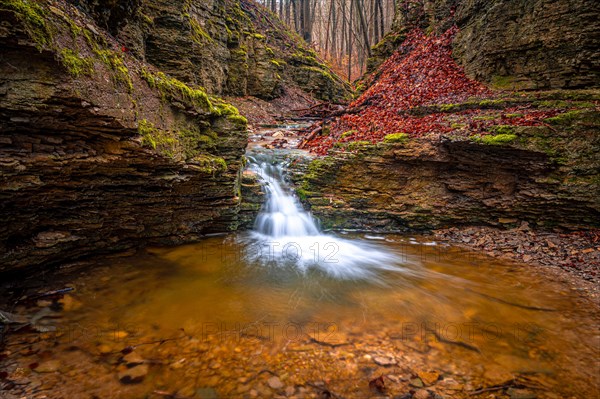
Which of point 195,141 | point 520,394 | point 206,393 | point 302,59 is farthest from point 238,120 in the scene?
point 302,59

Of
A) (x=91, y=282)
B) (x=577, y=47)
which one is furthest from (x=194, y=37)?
(x=577, y=47)

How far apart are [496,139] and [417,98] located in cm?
349

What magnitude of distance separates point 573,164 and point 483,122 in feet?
6.02

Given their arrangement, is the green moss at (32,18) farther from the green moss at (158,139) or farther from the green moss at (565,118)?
the green moss at (565,118)

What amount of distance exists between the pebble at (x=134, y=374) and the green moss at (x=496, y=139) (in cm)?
700

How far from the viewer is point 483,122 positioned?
6434 mm

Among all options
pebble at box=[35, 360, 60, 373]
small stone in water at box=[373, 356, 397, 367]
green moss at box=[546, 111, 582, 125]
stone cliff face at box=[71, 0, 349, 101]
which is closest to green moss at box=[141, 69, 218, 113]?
stone cliff face at box=[71, 0, 349, 101]

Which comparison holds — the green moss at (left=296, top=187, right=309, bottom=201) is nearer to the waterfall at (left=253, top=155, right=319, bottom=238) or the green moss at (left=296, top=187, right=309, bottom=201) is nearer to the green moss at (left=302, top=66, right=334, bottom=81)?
the waterfall at (left=253, top=155, right=319, bottom=238)

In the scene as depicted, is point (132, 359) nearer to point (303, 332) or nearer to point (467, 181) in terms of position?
point (303, 332)

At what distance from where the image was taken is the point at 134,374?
260 cm

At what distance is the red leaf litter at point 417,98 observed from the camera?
721 cm

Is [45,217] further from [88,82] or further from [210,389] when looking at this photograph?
[210,389]

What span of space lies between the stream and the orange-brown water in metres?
0.02

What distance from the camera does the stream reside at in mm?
2514
